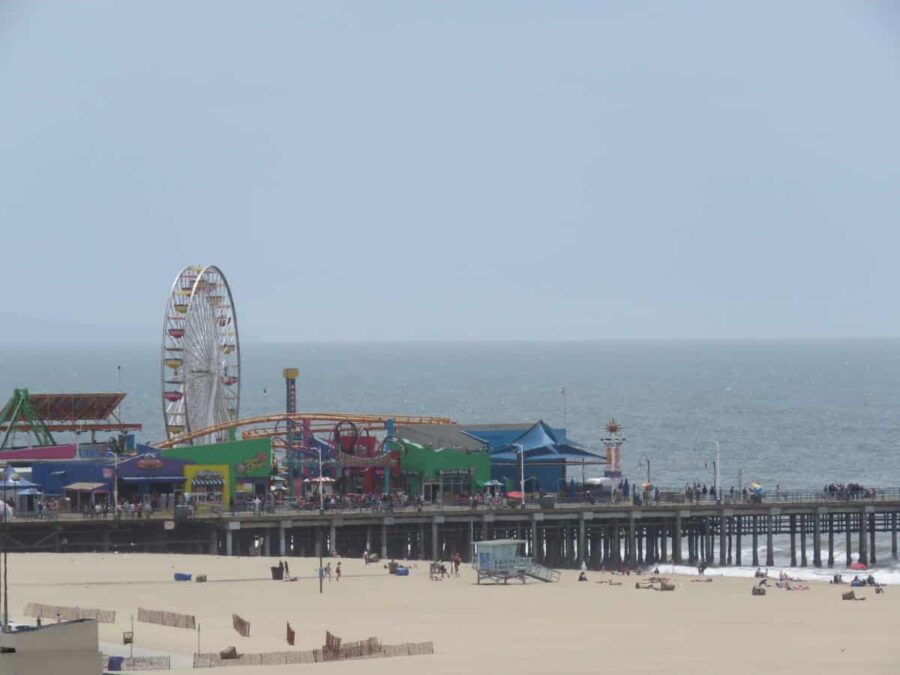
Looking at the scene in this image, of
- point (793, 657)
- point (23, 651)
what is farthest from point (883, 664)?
point (23, 651)

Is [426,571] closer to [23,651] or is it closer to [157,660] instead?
[157,660]

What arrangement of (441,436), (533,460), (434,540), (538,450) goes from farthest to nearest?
(441,436) → (538,450) → (533,460) → (434,540)

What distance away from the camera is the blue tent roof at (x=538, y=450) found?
9531 centimetres

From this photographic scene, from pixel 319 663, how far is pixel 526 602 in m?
15.3

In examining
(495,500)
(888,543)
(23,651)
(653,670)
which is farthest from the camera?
(888,543)

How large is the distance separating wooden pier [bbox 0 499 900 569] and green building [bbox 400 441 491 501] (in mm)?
3456

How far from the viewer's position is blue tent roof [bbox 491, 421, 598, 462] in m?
95.3

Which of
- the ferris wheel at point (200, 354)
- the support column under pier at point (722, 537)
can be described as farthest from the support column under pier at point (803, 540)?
the ferris wheel at point (200, 354)

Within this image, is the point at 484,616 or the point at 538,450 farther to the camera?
the point at 538,450

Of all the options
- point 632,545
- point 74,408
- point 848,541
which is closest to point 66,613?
point 632,545

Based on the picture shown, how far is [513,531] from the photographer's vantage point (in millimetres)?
90562

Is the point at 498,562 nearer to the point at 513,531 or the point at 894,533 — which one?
the point at 513,531

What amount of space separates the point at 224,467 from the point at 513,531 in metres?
11.6

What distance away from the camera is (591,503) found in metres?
91.5
